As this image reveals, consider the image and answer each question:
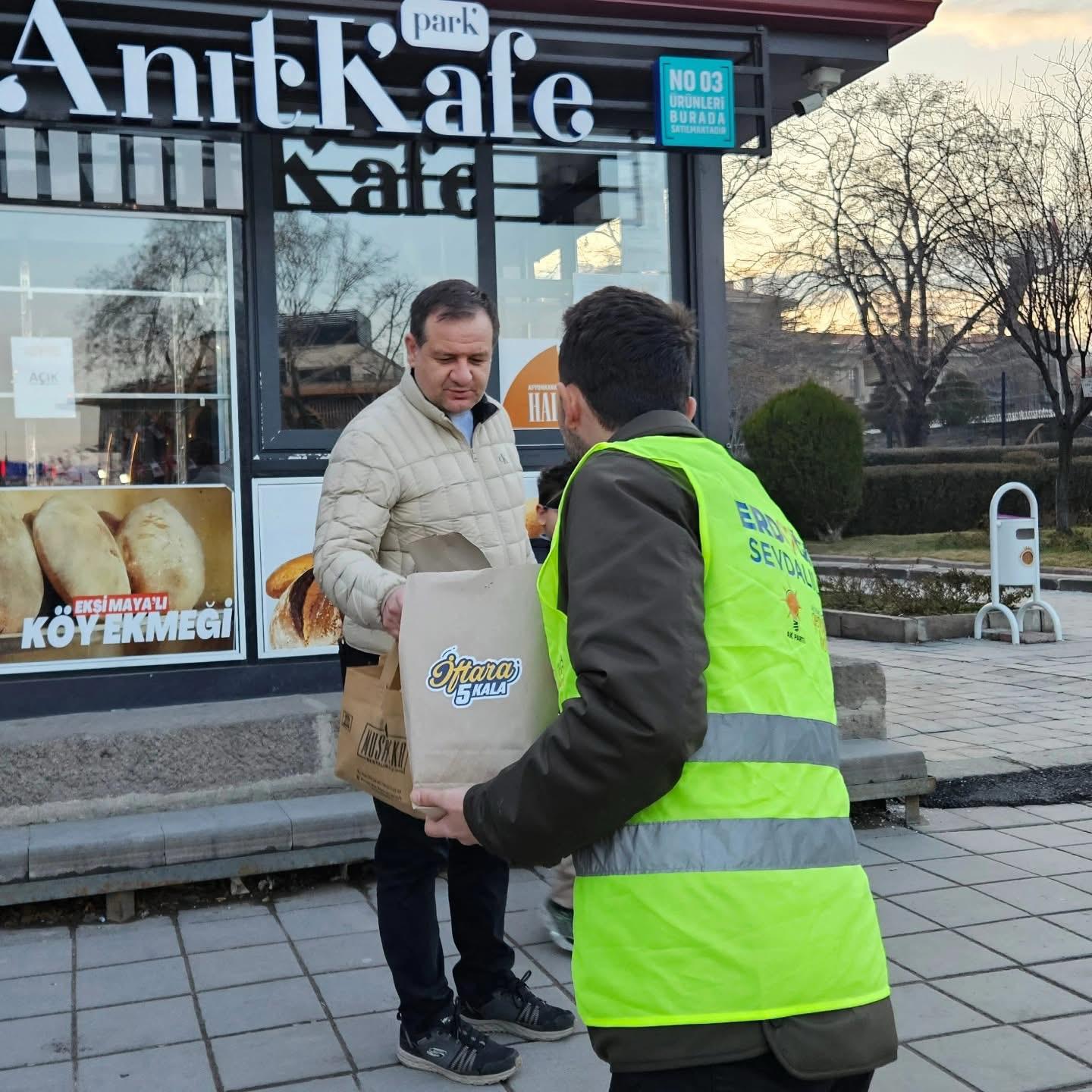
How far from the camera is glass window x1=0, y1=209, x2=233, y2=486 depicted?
584 centimetres

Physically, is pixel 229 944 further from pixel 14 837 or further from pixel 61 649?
pixel 61 649

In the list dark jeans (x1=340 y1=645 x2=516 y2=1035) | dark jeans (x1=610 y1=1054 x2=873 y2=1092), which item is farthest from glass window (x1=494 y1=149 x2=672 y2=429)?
dark jeans (x1=610 y1=1054 x2=873 y2=1092)

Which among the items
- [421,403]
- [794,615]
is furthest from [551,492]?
[794,615]

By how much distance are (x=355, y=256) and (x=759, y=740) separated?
5166 millimetres

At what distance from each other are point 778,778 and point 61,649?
15.5ft

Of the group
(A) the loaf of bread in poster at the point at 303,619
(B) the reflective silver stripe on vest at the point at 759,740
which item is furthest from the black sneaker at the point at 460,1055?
(A) the loaf of bread in poster at the point at 303,619

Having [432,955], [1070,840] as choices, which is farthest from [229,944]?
[1070,840]

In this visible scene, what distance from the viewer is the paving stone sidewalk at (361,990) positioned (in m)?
3.34

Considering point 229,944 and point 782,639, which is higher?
point 782,639

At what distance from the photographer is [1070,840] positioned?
17.7 ft

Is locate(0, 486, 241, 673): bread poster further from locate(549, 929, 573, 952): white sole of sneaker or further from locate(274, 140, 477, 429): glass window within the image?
locate(549, 929, 573, 952): white sole of sneaker

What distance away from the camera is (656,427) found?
186 cm

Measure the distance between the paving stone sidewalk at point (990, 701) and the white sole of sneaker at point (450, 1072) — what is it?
374 cm

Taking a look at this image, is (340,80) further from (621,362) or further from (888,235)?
(888,235)
